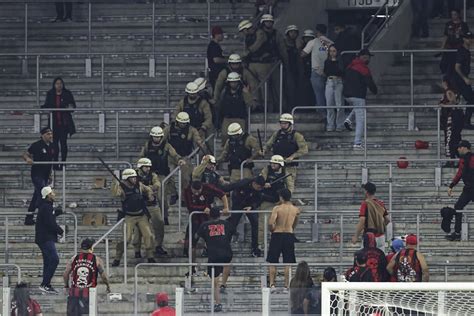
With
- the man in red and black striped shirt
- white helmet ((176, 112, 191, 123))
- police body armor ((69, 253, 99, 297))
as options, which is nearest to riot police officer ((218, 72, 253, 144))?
white helmet ((176, 112, 191, 123))

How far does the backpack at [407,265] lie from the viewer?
38.2 m

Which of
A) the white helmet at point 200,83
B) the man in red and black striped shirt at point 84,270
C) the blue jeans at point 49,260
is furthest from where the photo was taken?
the white helmet at point 200,83

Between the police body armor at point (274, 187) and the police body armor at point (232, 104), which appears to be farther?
the police body armor at point (232, 104)

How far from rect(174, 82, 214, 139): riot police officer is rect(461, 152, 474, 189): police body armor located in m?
4.15

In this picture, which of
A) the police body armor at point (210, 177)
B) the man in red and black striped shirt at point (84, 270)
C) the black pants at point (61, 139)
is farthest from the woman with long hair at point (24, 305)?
the black pants at point (61, 139)

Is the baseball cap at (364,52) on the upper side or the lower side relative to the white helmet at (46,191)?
upper

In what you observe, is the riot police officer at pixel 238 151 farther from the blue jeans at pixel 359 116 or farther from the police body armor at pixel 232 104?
the blue jeans at pixel 359 116

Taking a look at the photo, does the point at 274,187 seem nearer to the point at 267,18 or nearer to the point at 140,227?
the point at 140,227

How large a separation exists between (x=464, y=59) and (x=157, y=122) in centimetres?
483

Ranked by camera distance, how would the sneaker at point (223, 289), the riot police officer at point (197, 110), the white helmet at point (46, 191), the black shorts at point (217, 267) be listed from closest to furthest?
1. the sneaker at point (223, 289)
2. the black shorts at point (217, 267)
3. the white helmet at point (46, 191)
4. the riot police officer at point (197, 110)

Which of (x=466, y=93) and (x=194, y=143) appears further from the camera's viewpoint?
(x=466, y=93)

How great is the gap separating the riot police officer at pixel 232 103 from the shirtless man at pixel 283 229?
365cm

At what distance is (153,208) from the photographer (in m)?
41.5

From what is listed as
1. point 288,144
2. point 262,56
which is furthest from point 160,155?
point 262,56
